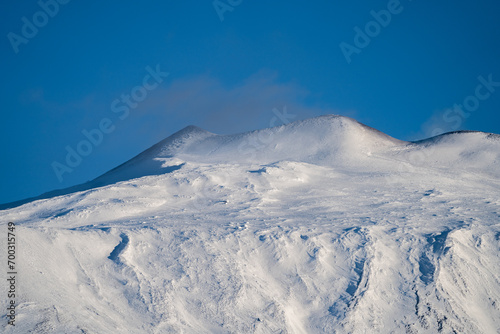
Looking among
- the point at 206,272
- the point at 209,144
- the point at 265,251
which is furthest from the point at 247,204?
the point at 209,144

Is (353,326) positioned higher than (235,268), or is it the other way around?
(235,268)

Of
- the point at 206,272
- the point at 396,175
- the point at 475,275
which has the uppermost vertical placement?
the point at 396,175

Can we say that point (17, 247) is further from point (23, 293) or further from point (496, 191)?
point (496, 191)

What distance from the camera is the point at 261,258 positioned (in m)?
11.9

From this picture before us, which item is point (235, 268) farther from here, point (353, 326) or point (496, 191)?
point (496, 191)

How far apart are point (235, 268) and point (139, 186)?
8.97m

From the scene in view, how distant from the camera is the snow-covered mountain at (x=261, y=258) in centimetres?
975

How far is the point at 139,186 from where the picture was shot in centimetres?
1875

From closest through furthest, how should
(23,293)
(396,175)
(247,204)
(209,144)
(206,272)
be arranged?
(23,293), (206,272), (247,204), (396,175), (209,144)


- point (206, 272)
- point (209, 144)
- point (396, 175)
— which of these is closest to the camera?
point (206, 272)

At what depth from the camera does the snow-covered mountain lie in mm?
9750

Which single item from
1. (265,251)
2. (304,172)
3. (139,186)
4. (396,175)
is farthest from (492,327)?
(139,186)

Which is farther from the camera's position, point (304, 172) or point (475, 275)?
point (304, 172)

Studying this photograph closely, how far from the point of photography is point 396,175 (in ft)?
66.3
